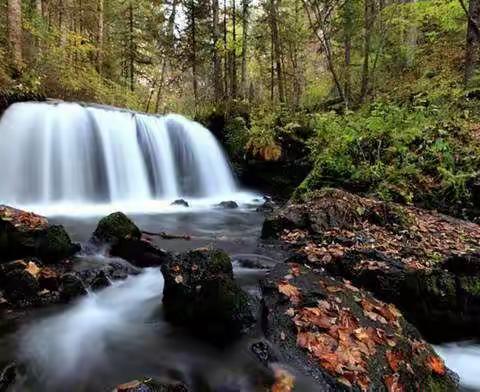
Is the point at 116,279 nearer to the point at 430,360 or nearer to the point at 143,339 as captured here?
the point at 143,339

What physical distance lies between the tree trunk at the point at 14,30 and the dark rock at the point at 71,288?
9.11 metres

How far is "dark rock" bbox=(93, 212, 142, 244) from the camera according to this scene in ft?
18.2

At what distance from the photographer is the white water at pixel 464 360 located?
3941 millimetres

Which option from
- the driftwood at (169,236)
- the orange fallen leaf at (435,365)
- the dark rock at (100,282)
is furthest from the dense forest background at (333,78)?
the dark rock at (100,282)

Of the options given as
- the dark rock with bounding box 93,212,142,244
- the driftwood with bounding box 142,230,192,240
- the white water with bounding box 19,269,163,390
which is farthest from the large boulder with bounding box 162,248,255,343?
the driftwood with bounding box 142,230,192,240

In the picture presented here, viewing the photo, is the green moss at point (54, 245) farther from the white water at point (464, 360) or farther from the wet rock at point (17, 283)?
the white water at point (464, 360)

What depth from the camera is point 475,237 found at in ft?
19.2

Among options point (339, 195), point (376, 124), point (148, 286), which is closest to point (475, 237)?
point (339, 195)

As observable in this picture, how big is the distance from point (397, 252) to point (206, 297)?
264 centimetres

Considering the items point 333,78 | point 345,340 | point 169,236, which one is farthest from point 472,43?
point 345,340

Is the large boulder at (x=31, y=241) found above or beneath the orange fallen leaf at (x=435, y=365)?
above

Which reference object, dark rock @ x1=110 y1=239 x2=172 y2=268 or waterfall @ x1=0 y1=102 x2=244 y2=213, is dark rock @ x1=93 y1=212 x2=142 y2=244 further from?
waterfall @ x1=0 y1=102 x2=244 y2=213

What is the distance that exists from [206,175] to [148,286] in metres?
8.38

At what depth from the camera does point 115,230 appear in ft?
18.4
